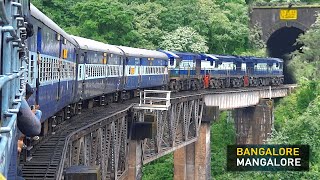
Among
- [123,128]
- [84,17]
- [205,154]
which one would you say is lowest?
[205,154]

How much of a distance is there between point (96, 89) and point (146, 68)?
34.8ft

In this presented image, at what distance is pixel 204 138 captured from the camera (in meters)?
39.0

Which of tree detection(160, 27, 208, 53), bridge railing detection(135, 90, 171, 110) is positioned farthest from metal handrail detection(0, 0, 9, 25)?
tree detection(160, 27, 208, 53)

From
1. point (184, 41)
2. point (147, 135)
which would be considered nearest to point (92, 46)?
point (147, 135)

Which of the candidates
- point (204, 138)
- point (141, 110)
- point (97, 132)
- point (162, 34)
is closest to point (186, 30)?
point (162, 34)

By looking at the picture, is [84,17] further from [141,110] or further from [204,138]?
[141,110]

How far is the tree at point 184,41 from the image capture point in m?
60.3

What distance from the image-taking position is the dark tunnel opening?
72581 millimetres

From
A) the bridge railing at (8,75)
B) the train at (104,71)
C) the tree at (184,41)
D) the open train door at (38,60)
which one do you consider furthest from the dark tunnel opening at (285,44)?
the bridge railing at (8,75)

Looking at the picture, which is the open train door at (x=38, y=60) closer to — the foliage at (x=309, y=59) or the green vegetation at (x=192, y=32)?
the green vegetation at (x=192, y=32)

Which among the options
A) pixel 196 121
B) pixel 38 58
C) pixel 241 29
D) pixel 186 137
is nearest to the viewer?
pixel 38 58

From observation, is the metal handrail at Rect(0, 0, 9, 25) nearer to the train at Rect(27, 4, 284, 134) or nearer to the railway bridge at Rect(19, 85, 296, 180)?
the train at Rect(27, 4, 284, 134)

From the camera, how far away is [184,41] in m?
60.8

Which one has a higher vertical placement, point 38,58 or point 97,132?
point 38,58
